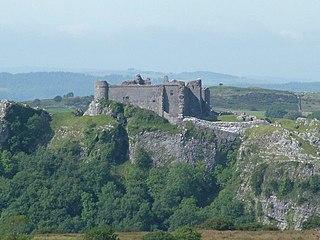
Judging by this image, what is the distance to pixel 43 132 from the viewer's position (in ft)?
318

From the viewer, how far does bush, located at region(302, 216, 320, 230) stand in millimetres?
73938

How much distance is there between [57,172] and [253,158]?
1931 cm

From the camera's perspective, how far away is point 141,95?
94.9 m

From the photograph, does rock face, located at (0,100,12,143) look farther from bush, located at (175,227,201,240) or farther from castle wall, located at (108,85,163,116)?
bush, located at (175,227,201,240)

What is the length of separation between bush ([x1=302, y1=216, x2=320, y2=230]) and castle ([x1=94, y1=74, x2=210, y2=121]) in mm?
20739

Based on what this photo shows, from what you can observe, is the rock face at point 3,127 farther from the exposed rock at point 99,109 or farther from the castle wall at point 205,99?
the castle wall at point 205,99

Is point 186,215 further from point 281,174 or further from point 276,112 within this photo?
point 276,112

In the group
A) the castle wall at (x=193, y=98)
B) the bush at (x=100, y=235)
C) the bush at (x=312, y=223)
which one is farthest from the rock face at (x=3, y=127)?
the bush at (x=100, y=235)

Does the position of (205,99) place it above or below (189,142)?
above

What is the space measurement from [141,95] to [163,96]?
2373 mm

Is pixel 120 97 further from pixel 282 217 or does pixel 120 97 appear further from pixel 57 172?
pixel 282 217

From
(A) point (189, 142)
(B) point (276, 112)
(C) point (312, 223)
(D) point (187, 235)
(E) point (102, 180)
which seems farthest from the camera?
(B) point (276, 112)

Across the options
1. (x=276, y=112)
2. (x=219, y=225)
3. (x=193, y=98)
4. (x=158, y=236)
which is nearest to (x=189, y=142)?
(x=193, y=98)

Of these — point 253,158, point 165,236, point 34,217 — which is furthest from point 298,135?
point 165,236
